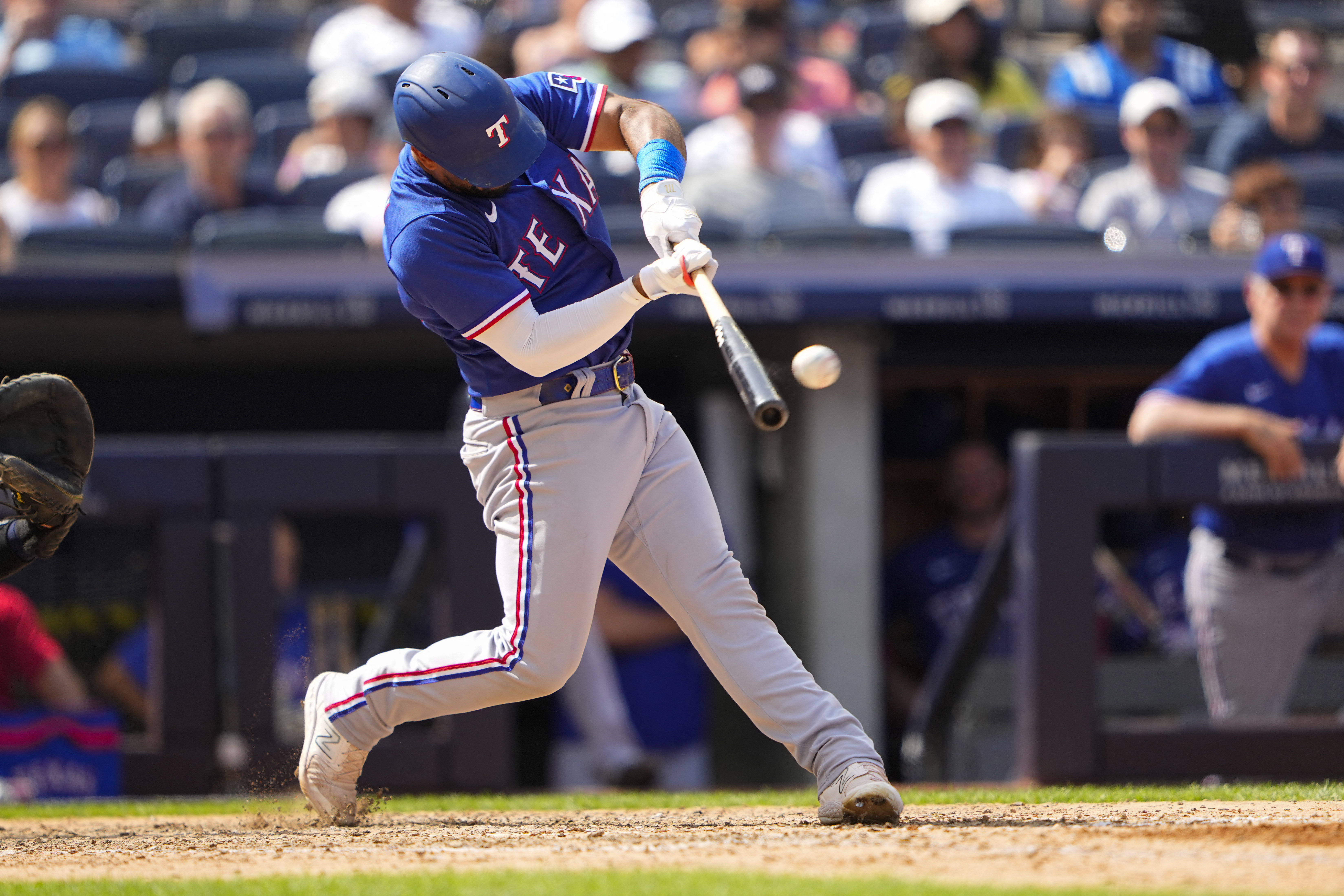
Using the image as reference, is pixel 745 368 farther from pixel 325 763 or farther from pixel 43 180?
pixel 43 180

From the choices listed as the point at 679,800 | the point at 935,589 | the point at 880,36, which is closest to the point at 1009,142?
the point at 880,36

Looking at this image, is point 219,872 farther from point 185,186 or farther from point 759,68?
point 759,68

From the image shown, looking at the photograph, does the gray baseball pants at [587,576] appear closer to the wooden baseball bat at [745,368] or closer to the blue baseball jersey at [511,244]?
the blue baseball jersey at [511,244]

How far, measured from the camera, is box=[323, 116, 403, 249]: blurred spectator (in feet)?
19.7

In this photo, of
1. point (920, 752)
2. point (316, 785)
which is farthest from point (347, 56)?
point (316, 785)

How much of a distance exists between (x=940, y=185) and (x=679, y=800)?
3.48 m

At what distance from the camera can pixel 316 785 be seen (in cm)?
340

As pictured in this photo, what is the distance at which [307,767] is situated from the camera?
3.38m

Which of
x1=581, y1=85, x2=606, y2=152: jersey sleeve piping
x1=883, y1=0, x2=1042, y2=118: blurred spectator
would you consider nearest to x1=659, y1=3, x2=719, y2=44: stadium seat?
x1=883, y1=0, x2=1042, y2=118: blurred spectator

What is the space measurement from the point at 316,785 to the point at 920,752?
288 centimetres

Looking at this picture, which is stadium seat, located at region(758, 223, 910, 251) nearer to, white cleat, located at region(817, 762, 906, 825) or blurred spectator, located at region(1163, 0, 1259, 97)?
white cleat, located at region(817, 762, 906, 825)

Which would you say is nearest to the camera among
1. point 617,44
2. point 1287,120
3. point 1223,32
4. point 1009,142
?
point 617,44

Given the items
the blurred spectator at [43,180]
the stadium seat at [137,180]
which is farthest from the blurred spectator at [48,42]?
the blurred spectator at [43,180]

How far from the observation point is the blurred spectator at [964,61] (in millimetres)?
7508
